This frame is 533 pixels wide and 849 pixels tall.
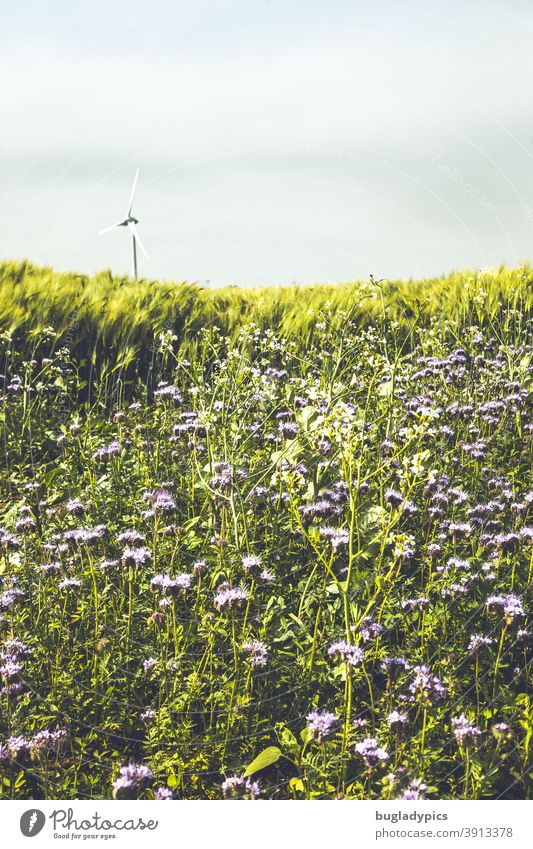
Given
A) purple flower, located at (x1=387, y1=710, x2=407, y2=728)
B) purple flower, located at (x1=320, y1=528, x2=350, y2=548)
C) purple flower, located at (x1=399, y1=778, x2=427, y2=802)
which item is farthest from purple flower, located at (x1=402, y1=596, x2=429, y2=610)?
purple flower, located at (x1=399, y1=778, x2=427, y2=802)

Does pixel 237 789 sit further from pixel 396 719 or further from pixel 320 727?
pixel 396 719

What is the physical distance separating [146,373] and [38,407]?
1.32 meters

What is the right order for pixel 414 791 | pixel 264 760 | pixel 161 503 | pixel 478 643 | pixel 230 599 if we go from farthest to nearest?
pixel 161 503
pixel 478 643
pixel 230 599
pixel 264 760
pixel 414 791

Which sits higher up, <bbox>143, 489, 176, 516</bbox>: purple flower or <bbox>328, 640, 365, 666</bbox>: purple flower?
<bbox>143, 489, 176, 516</bbox>: purple flower

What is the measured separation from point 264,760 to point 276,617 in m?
0.92

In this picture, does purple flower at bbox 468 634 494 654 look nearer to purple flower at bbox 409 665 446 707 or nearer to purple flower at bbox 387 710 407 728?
purple flower at bbox 409 665 446 707

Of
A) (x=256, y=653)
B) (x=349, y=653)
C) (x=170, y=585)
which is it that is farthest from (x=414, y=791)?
(x=170, y=585)

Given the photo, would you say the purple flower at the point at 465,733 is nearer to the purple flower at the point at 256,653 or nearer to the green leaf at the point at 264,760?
the green leaf at the point at 264,760

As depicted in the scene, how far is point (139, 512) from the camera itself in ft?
15.2

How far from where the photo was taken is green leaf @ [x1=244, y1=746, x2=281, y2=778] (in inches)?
113

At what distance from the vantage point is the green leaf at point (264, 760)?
2866 mm

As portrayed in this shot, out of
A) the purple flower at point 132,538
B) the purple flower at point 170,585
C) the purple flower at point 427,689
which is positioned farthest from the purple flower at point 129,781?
the purple flower at point 132,538

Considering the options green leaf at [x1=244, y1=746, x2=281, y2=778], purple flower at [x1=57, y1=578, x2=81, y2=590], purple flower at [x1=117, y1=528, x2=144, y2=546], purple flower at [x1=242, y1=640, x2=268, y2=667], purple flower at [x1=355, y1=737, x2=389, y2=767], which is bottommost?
green leaf at [x1=244, y1=746, x2=281, y2=778]

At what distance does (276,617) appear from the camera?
373 centimetres
